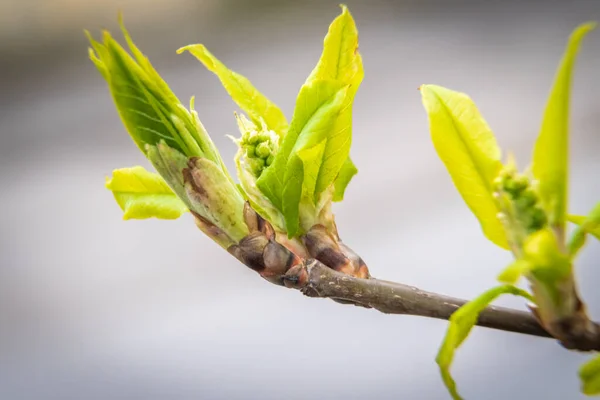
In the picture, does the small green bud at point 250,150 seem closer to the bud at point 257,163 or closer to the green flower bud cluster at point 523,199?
the bud at point 257,163

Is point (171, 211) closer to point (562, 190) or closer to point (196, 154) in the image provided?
point (196, 154)

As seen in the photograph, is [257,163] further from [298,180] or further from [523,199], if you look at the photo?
[523,199]

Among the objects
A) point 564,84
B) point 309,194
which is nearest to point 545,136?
point 564,84

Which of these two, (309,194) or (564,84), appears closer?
(564,84)

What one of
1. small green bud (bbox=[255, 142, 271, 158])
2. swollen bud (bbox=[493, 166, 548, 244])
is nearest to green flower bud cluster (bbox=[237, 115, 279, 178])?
small green bud (bbox=[255, 142, 271, 158])

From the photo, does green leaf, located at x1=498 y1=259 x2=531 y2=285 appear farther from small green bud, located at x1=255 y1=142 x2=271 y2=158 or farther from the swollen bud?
small green bud, located at x1=255 y1=142 x2=271 y2=158

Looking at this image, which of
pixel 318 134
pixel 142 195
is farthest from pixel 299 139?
pixel 142 195
